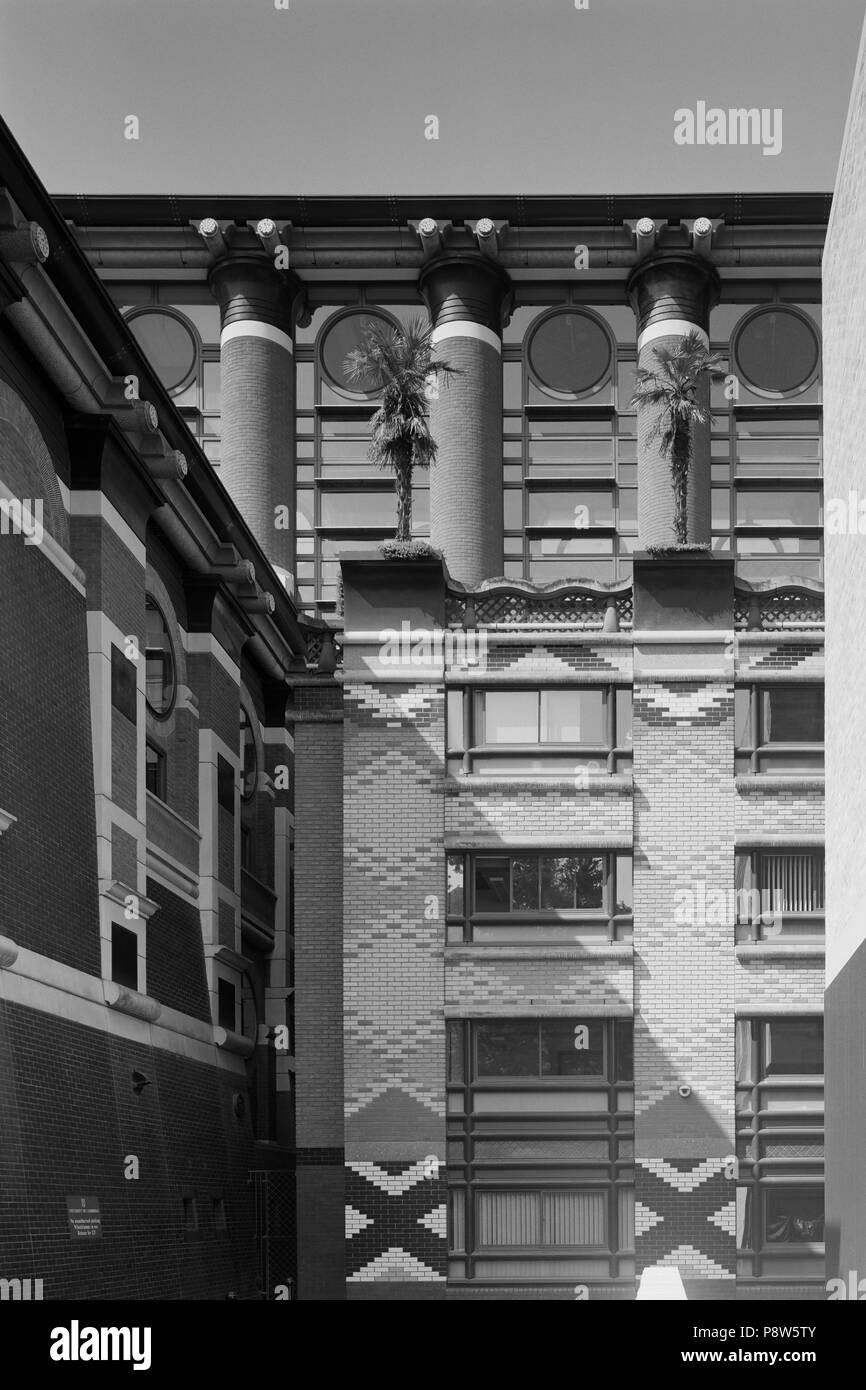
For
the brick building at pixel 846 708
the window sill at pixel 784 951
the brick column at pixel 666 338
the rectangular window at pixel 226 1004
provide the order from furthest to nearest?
1. the brick column at pixel 666 338
2. the rectangular window at pixel 226 1004
3. the window sill at pixel 784 951
4. the brick building at pixel 846 708

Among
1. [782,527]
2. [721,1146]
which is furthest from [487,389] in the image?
[721,1146]

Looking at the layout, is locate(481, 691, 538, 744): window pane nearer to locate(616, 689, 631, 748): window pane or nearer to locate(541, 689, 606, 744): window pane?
locate(541, 689, 606, 744): window pane

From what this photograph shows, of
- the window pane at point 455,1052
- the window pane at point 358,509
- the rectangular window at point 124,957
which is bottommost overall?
the window pane at point 455,1052

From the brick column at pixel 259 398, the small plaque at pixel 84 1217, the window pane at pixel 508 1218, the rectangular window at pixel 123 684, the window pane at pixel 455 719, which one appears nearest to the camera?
the small plaque at pixel 84 1217

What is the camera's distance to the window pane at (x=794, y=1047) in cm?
3241

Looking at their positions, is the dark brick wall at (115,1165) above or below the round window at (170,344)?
below

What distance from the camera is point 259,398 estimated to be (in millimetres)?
49250

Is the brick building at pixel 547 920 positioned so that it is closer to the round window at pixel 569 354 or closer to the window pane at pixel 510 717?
the window pane at pixel 510 717

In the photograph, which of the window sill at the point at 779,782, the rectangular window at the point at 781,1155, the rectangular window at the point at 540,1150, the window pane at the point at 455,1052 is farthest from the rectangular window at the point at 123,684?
the rectangular window at the point at 781,1155

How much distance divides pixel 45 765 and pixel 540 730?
11.1 m

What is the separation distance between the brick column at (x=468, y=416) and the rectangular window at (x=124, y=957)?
68.6ft

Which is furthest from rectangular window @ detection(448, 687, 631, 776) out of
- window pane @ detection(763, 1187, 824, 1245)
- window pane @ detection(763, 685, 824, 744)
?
window pane @ detection(763, 1187, 824, 1245)

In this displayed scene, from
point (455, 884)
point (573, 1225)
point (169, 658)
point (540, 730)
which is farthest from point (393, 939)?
point (169, 658)
